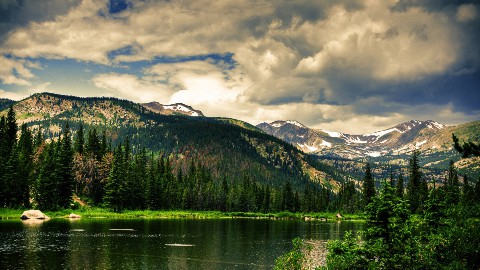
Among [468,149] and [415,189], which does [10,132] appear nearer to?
[468,149]

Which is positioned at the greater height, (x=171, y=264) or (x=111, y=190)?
(x=111, y=190)

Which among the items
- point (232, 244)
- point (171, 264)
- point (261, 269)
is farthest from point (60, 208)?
point (261, 269)

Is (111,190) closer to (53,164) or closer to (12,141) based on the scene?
(53,164)

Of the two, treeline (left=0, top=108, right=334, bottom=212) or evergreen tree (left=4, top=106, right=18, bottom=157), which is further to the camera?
evergreen tree (left=4, top=106, right=18, bottom=157)

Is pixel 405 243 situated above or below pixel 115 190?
below

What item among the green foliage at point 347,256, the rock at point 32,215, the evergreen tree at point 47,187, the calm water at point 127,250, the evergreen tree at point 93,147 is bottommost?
the calm water at point 127,250

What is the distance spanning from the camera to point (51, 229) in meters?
84.6

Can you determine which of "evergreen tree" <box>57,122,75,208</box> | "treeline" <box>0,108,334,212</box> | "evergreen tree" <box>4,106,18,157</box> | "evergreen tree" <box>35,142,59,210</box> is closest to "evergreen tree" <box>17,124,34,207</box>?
"treeline" <box>0,108,334,212</box>

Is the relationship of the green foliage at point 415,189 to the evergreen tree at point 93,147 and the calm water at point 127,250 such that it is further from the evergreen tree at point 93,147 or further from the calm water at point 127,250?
the evergreen tree at point 93,147

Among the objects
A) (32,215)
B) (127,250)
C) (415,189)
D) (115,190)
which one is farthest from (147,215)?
(415,189)

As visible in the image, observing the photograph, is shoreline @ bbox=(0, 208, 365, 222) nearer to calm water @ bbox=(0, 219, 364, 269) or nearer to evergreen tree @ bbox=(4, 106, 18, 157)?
calm water @ bbox=(0, 219, 364, 269)

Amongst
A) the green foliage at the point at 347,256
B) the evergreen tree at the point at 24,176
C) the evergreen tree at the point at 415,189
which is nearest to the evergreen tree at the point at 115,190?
the evergreen tree at the point at 24,176

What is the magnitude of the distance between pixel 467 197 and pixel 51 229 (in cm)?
8142

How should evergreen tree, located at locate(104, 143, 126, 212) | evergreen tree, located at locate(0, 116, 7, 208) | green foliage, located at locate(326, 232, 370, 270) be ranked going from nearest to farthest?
green foliage, located at locate(326, 232, 370, 270), evergreen tree, located at locate(0, 116, 7, 208), evergreen tree, located at locate(104, 143, 126, 212)
